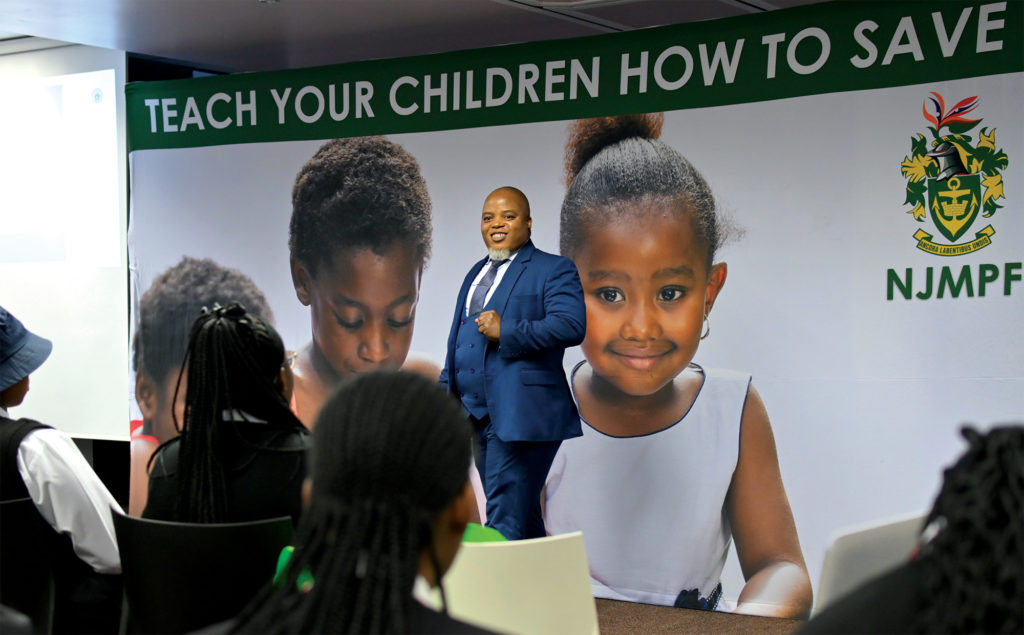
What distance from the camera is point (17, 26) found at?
5430mm

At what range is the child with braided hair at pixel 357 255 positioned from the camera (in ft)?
17.6

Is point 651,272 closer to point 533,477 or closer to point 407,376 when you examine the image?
point 533,477

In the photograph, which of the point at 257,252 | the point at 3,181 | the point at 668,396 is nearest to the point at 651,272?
the point at 668,396

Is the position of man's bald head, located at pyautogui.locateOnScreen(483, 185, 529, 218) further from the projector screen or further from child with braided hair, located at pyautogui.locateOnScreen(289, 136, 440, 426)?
the projector screen

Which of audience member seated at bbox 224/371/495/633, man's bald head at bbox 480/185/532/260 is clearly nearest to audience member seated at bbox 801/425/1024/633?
audience member seated at bbox 224/371/495/633

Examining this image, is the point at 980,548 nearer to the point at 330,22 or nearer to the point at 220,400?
the point at 220,400

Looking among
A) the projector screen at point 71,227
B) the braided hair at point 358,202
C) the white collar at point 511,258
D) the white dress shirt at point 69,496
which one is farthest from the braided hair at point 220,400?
the projector screen at point 71,227

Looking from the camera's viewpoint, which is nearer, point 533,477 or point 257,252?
point 533,477

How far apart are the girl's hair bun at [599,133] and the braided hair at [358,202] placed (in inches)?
32.3

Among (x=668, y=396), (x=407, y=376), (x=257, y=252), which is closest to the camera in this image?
(x=407, y=376)

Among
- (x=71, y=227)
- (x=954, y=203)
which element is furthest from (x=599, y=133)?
(x=71, y=227)

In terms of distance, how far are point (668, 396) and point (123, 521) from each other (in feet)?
9.10

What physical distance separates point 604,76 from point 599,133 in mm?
255

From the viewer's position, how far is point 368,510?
A: 3.85 feet
